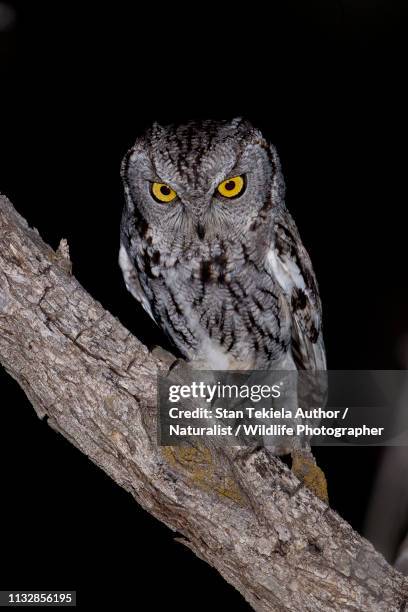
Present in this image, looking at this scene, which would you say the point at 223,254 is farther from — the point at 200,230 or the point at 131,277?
the point at 131,277

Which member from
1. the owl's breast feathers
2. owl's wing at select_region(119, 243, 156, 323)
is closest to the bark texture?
the owl's breast feathers

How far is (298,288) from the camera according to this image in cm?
216

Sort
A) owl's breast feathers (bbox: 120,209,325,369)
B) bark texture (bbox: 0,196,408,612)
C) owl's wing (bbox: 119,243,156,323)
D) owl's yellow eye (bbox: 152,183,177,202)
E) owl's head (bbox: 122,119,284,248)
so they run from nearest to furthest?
1. bark texture (bbox: 0,196,408,612)
2. owl's head (bbox: 122,119,284,248)
3. owl's yellow eye (bbox: 152,183,177,202)
4. owl's breast feathers (bbox: 120,209,325,369)
5. owl's wing (bbox: 119,243,156,323)

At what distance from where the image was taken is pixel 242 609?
11.1 feet

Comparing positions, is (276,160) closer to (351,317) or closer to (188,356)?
(188,356)

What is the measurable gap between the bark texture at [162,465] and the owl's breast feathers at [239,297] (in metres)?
0.50

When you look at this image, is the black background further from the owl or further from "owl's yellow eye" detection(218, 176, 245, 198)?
"owl's yellow eye" detection(218, 176, 245, 198)

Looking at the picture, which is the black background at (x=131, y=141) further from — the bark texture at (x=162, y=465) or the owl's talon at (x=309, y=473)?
the bark texture at (x=162, y=465)

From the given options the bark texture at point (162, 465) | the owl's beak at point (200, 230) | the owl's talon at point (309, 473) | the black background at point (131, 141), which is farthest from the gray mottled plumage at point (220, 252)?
the black background at point (131, 141)

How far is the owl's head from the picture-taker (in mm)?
1829

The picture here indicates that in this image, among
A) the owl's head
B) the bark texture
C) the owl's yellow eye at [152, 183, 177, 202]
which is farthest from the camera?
the owl's yellow eye at [152, 183, 177, 202]

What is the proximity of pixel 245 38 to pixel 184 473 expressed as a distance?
2395 millimetres

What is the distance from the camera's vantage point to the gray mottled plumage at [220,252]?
1873mm

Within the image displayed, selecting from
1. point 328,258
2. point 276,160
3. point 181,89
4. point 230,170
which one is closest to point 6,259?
point 230,170
